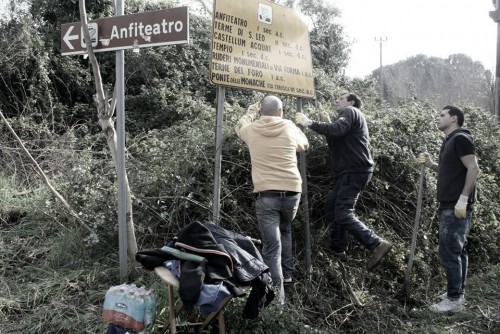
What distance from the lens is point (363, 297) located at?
205 inches

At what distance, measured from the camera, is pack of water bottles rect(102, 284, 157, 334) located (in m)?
3.47

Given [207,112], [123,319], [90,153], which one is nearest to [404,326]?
[123,319]

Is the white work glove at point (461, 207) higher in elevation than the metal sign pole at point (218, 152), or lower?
lower

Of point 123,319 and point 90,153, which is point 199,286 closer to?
point 123,319

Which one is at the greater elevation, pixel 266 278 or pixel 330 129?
pixel 330 129

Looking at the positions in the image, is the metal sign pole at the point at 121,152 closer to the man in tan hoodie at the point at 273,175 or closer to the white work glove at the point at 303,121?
the man in tan hoodie at the point at 273,175

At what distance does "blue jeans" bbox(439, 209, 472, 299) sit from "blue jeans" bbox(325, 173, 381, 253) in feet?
2.17

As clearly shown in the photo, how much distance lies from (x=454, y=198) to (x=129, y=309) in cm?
327

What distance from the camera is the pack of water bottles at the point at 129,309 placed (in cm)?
347

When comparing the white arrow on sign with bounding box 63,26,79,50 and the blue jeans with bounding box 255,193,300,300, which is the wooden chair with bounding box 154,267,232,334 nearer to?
the blue jeans with bounding box 255,193,300,300

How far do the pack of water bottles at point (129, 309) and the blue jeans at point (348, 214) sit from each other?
2.31m

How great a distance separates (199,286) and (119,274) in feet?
5.20

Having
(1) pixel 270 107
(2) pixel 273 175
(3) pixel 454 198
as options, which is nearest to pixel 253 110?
(1) pixel 270 107

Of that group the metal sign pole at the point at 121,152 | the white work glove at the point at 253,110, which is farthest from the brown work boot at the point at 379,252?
the metal sign pole at the point at 121,152
